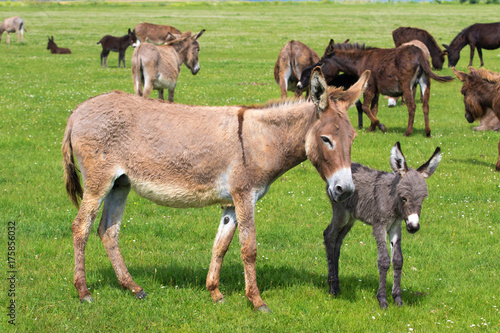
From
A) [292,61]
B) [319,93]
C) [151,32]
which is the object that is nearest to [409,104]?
[292,61]

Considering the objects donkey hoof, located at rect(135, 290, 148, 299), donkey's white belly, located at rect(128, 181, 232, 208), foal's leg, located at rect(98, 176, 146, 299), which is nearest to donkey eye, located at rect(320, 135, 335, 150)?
donkey's white belly, located at rect(128, 181, 232, 208)

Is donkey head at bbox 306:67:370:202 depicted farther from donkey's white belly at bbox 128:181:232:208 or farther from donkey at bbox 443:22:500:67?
donkey at bbox 443:22:500:67

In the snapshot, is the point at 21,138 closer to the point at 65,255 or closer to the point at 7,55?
the point at 65,255

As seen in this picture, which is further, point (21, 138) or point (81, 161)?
point (21, 138)

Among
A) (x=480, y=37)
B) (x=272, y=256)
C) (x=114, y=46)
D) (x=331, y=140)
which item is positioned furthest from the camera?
(x=480, y=37)

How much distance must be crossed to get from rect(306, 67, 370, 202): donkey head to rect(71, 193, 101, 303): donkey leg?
2.31m

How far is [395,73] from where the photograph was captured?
14047 millimetres

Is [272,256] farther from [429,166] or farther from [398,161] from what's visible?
[429,166]

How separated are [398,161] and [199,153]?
6.88 feet

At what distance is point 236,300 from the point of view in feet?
18.6

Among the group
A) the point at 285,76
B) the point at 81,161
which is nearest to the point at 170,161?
the point at 81,161

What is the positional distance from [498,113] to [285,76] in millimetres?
7357

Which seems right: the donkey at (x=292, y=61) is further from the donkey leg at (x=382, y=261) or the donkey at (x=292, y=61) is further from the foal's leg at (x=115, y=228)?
the donkey leg at (x=382, y=261)

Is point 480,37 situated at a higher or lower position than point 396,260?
higher
